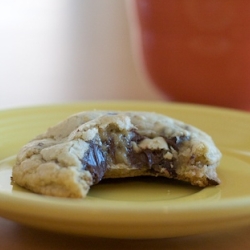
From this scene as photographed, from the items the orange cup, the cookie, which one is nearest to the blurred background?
the orange cup

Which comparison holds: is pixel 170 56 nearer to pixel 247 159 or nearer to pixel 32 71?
pixel 247 159

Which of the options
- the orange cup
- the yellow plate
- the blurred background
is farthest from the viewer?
the blurred background

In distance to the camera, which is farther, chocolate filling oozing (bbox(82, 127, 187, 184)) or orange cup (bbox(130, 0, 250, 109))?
orange cup (bbox(130, 0, 250, 109))

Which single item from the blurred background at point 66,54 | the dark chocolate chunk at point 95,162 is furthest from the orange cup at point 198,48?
the dark chocolate chunk at point 95,162

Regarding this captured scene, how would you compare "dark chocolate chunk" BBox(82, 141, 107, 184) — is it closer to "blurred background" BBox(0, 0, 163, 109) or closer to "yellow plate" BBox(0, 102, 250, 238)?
"yellow plate" BBox(0, 102, 250, 238)

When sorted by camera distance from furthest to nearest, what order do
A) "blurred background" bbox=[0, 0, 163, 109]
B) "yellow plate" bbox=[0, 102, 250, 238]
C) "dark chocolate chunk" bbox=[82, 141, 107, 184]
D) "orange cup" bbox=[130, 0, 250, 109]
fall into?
"blurred background" bbox=[0, 0, 163, 109]
"orange cup" bbox=[130, 0, 250, 109]
"dark chocolate chunk" bbox=[82, 141, 107, 184]
"yellow plate" bbox=[0, 102, 250, 238]

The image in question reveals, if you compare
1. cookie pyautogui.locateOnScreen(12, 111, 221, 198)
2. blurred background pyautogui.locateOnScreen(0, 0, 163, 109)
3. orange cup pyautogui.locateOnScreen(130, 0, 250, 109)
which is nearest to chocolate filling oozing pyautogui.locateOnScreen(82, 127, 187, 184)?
cookie pyautogui.locateOnScreen(12, 111, 221, 198)

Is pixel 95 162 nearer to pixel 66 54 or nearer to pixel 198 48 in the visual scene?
pixel 198 48

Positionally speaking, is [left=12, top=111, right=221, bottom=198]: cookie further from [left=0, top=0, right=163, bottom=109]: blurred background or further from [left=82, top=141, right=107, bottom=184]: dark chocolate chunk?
[left=0, top=0, right=163, bottom=109]: blurred background
